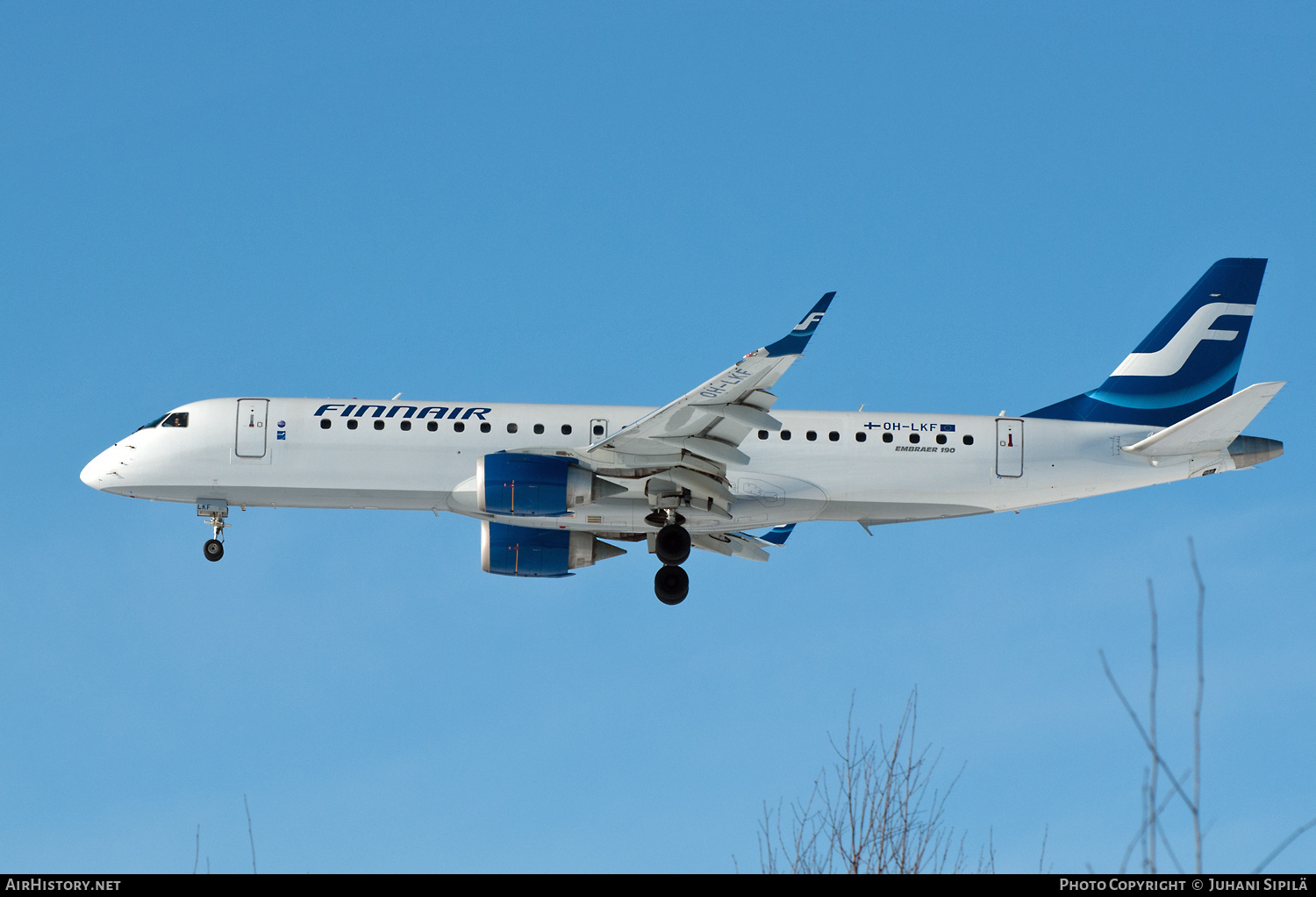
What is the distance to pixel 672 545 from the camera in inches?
1159

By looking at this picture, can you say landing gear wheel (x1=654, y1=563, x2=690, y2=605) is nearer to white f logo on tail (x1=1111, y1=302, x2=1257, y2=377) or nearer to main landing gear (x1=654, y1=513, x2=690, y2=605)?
main landing gear (x1=654, y1=513, x2=690, y2=605)

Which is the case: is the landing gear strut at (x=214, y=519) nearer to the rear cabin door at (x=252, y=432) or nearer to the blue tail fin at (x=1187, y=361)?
the rear cabin door at (x=252, y=432)

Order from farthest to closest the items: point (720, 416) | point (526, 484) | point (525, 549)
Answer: point (525, 549) → point (526, 484) → point (720, 416)

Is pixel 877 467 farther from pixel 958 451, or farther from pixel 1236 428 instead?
pixel 1236 428

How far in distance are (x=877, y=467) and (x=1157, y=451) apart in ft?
20.6

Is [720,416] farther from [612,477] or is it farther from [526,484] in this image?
[526,484]

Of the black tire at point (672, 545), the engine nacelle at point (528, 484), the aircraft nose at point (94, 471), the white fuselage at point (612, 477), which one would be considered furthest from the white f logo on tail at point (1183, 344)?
the aircraft nose at point (94, 471)

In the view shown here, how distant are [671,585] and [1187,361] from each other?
13.5 m

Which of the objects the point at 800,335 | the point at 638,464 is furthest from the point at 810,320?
the point at 638,464

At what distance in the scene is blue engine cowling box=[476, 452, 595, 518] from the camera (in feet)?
91.0

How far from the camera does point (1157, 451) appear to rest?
30.6 metres

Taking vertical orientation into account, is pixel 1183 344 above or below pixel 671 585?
above

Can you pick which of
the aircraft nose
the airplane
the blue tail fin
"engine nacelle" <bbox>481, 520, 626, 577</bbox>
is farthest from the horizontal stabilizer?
the aircraft nose

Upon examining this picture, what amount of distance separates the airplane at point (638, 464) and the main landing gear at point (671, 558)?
1.5 inches
